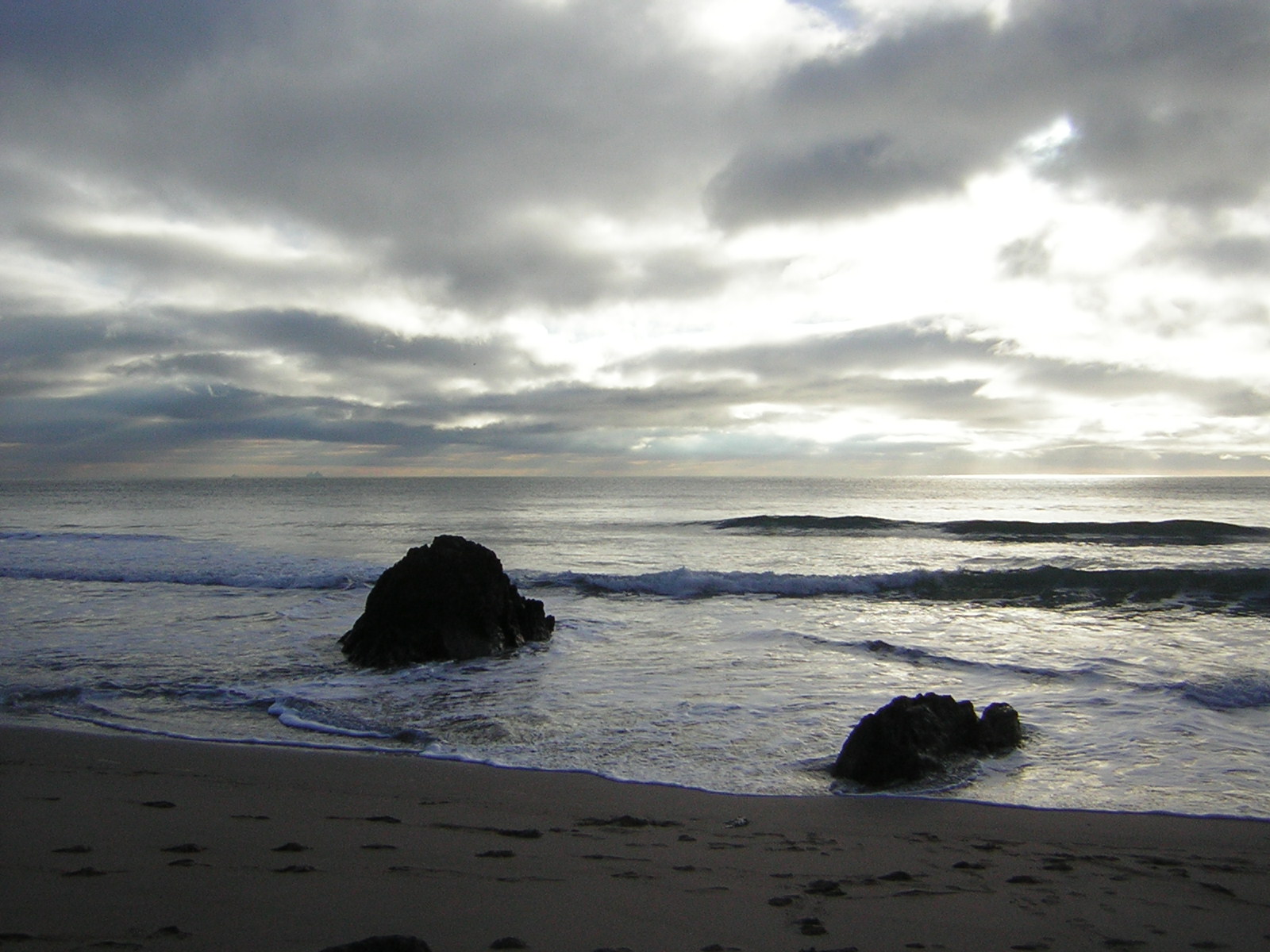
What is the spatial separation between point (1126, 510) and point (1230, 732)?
53040 mm

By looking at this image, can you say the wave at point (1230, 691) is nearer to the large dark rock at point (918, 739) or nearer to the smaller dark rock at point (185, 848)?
the large dark rock at point (918, 739)

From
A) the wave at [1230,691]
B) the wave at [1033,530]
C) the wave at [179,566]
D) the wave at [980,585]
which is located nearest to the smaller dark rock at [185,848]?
the wave at [1230,691]

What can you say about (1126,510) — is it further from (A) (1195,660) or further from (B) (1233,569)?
(A) (1195,660)

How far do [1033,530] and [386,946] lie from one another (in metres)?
38.9

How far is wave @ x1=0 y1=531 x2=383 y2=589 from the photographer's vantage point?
62.5ft

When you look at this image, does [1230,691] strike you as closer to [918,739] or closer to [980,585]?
[918,739]

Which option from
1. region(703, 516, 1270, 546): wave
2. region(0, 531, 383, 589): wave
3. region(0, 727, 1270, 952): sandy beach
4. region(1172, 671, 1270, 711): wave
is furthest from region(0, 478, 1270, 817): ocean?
region(703, 516, 1270, 546): wave

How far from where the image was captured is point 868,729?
253 inches

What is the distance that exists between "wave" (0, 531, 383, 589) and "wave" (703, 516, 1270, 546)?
2224 cm

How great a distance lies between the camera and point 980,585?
1956cm

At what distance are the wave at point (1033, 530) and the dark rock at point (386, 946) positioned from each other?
3409 centimetres

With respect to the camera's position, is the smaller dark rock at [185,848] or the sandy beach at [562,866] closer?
the sandy beach at [562,866]

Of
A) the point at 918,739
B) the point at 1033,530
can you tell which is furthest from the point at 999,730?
the point at 1033,530

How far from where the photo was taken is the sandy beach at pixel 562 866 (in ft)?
11.6
